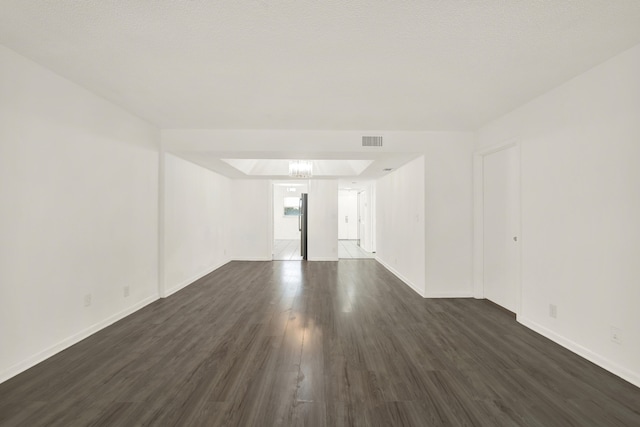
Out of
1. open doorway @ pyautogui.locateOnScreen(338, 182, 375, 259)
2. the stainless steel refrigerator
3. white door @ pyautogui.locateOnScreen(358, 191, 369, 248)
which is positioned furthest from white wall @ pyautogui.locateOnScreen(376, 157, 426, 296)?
white door @ pyautogui.locateOnScreen(358, 191, 369, 248)

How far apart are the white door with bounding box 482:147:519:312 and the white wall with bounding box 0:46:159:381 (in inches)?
197

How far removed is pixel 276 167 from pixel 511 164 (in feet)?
16.5

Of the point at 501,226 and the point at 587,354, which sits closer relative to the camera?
the point at 587,354

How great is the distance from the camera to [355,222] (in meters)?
13.4

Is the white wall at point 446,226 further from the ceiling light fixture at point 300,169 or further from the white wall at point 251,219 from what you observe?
the white wall at point 251,219

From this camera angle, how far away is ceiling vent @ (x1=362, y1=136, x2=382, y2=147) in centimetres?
421

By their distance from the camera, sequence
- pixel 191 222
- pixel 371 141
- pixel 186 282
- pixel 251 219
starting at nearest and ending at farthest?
pixel 371 141, pixel 186 282, pixel 191 222, pixel 251 219

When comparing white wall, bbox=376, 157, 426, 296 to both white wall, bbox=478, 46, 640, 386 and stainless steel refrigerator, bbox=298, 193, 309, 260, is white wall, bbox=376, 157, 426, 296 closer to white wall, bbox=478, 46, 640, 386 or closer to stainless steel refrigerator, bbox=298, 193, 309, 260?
white wall, bbox=478, 46, 640, 386

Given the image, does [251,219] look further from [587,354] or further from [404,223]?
[587,354]

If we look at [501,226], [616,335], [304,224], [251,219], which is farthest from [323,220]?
[616,335]

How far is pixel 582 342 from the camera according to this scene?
2.53 metres

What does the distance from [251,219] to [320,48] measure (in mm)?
5953

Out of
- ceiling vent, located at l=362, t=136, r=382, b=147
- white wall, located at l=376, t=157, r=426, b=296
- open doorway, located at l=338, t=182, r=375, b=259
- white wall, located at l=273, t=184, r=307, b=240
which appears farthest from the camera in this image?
white wall, located at l=273, t=184, r=307, b=240

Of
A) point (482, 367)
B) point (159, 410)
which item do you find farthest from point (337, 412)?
point (482, 367)
